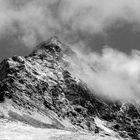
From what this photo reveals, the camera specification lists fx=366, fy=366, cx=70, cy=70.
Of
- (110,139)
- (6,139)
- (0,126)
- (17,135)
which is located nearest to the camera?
(110,139)

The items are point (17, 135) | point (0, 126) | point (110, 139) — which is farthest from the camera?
point (0, 126)

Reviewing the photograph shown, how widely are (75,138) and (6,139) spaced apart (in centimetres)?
2648

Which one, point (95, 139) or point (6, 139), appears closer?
point (95, 139)

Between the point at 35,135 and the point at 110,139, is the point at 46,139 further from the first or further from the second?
the point at 110,139

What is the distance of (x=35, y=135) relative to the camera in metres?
141

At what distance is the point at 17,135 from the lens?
145 metres

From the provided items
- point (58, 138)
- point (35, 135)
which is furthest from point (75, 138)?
point (35, 135)

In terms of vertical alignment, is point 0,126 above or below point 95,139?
above

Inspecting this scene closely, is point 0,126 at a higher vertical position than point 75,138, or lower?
higher

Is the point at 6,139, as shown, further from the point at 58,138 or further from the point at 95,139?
the point at 95,139

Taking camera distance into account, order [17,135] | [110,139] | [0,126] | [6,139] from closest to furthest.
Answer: [110,139]
[6,139]
[17,135]
[0,126]

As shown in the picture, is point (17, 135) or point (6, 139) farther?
point (17, 135)

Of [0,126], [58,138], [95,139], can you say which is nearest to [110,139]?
[95,139]

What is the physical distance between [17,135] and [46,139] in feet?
60.1
